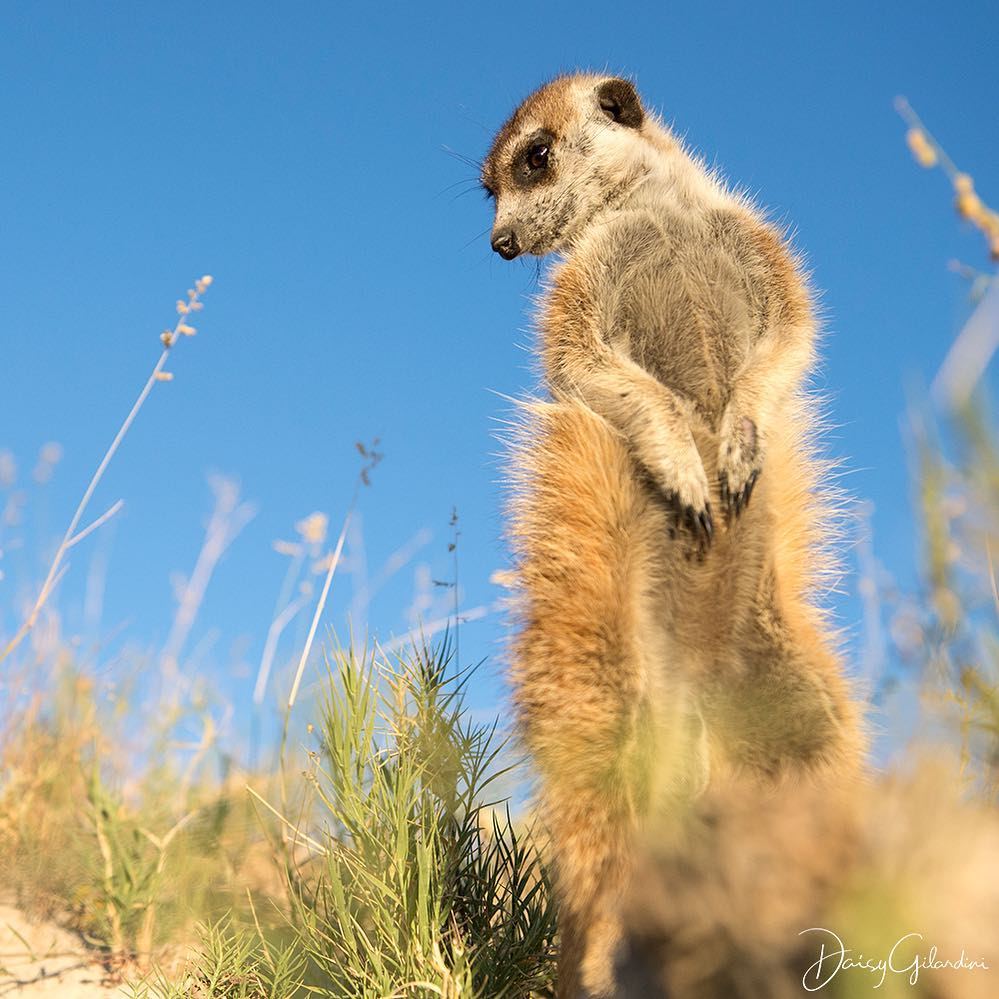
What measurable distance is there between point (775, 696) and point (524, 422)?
1.37m

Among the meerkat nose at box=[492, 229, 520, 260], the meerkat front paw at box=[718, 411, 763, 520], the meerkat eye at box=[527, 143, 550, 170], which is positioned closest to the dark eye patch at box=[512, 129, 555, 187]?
the meerkat eye at box=[527, 143, 550, 170]

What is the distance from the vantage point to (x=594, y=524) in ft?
9.92

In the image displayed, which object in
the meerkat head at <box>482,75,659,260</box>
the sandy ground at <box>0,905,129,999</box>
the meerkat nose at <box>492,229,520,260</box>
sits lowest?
the sandy ground at <box>0,905,129,999</box>

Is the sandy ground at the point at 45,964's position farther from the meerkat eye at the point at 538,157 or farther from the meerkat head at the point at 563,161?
the meerkat eye at the point at 538,157

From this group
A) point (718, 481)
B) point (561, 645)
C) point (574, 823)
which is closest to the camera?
point (574, 823)

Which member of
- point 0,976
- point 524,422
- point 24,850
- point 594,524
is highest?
point 524,422

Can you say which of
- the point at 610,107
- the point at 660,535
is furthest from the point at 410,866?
the point at 610,107

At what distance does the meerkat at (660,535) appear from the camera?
8.75 ft

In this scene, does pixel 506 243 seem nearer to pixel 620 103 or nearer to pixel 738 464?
pixel 620 103

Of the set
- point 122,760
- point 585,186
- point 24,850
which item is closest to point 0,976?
point 24,850

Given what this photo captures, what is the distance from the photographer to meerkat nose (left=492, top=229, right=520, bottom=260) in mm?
4527

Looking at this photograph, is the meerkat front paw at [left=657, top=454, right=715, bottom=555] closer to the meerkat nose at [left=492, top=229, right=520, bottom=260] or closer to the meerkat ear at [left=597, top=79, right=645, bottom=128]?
the meerkat nose at [left=492, top=229, right=520, bottom=260]

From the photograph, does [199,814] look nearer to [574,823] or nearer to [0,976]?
[0,976]

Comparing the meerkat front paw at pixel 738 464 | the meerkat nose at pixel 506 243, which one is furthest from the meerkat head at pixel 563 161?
the meerkat front paw at pixel 738 464
